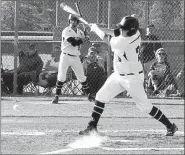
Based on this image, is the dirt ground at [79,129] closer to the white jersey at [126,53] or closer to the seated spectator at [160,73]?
the seated spectator at [160,73]

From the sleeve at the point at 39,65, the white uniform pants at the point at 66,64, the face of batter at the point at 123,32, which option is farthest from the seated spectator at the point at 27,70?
the face of batter at the point at 123,32

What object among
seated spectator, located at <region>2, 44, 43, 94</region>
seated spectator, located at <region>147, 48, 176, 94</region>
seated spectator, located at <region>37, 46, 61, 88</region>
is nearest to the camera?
seated spectator, located at <region>147, 48, 176, 94</region>

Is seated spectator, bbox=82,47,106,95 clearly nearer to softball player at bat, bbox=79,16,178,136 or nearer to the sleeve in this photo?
the sleeve

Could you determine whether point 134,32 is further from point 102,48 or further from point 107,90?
point 102,48

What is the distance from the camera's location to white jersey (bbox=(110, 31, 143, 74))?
8.75 metres

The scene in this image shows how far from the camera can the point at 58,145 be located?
26.6ft

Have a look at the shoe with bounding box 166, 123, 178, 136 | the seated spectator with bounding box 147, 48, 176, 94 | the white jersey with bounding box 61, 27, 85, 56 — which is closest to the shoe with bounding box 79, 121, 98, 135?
the shoe with bounding box 166, 123, 178, 136

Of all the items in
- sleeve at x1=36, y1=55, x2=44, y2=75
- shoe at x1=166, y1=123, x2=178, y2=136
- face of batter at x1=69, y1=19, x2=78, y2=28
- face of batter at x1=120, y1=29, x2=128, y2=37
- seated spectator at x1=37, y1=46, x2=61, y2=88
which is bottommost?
seated spectator at x1=37, y1=46, x2=61, y2=88

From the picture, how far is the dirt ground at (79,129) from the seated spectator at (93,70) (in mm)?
1034

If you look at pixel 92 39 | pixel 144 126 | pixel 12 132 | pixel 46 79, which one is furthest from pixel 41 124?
pixel 92 39

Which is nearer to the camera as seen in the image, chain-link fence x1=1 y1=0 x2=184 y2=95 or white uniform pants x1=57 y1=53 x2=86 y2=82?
white uniform pants x1=57 y1=53 x2=86 y2=82

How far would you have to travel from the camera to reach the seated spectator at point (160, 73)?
49.2 feet

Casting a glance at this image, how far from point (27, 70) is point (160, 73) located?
3634mm

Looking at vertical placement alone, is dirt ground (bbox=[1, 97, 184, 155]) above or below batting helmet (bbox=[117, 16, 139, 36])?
below
